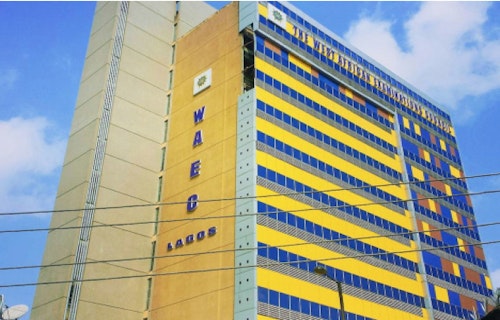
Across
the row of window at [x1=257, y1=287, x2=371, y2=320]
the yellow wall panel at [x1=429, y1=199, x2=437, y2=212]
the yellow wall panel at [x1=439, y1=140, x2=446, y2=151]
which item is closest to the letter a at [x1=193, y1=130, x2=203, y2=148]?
the row of window at [x1=257, y1=287, x2=371, y2=320]

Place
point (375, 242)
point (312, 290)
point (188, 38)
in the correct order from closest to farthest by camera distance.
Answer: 1. point (312, 290)
2. point (375, 242)
3. point (188, 38)

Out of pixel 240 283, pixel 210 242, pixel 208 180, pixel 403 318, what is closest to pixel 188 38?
pixel 208 180

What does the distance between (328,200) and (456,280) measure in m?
23.7

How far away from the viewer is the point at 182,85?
69.9 m

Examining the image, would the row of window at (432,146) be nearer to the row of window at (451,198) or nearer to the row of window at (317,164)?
the row of window at (451,198)

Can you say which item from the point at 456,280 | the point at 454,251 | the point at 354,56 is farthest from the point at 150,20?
the point at 456,280

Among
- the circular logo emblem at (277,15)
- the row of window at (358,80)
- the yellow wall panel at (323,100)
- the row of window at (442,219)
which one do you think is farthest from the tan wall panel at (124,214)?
the row of window at (442,219)

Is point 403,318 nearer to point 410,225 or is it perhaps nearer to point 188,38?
point 410,225

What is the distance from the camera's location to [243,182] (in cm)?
Result: 5362

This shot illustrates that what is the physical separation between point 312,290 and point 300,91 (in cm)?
2247

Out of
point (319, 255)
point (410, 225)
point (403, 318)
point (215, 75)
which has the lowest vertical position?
point (403, 318)

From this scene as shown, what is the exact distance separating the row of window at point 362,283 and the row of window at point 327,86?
1913 centimetres

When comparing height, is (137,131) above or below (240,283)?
above

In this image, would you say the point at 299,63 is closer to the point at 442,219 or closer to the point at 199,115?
the point at 199,115
